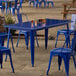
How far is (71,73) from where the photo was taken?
17.4 ft

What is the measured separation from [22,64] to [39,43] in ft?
7.52

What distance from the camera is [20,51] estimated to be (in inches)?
286

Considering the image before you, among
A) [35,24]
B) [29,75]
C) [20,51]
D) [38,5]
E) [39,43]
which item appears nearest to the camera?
[29,75]

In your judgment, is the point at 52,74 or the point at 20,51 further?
the point at 20,51

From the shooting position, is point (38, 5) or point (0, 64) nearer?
point (0, 64)

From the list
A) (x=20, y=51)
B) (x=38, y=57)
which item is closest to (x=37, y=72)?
(x=38, y=57)

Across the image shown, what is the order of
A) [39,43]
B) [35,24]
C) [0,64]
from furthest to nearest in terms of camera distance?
[39,43] < [35,24] < [0,64]

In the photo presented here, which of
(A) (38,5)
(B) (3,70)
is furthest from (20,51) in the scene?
(A) (38,5)

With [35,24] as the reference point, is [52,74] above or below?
below

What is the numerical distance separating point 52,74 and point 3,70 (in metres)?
1.07

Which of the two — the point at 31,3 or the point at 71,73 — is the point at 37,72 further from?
the point at 31,3

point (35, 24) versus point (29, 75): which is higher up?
point (35, 24)

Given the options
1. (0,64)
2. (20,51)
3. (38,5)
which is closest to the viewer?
(0,64)

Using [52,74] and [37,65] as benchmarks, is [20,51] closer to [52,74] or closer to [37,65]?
[37,65]
